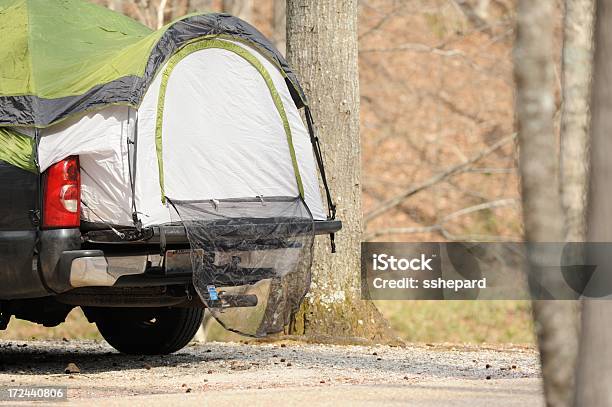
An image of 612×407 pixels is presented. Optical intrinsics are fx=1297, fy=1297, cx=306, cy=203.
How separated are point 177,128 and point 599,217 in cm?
430

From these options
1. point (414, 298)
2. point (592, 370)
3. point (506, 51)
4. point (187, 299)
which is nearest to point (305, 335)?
point (187, 299)

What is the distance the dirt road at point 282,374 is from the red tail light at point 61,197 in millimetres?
1018

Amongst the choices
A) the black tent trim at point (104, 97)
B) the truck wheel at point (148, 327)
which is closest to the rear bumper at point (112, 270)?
the black tent trim at point (104, 97)

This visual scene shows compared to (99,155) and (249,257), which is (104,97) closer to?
(99,155)

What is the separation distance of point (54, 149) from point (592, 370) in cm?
426

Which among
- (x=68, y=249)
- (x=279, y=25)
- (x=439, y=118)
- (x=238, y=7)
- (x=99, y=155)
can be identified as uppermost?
(x=238, y=7)

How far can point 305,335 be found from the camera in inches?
406

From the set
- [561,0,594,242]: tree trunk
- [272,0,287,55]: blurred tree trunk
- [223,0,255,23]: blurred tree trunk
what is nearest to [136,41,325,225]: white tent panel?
[561,0,594,242]: tree trunk

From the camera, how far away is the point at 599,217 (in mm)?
4527

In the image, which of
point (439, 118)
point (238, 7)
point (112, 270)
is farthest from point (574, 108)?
point (439, 118)

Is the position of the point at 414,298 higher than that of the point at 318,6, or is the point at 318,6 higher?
the point at 318,6

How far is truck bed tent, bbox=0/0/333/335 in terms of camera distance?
312 inches

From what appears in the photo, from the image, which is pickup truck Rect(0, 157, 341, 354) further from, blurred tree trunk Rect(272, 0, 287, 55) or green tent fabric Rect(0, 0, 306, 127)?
blurred tree trunk Rect(272, 0, 287, 55)

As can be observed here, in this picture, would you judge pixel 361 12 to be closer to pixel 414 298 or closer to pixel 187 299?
pixel 414 298
